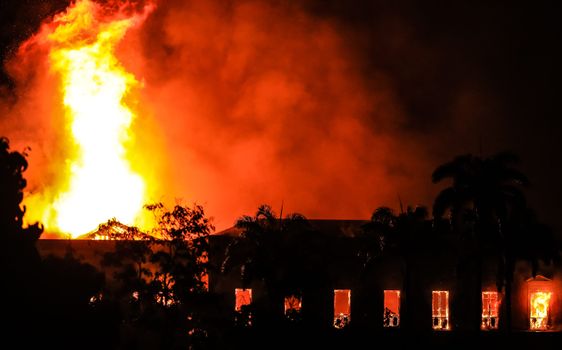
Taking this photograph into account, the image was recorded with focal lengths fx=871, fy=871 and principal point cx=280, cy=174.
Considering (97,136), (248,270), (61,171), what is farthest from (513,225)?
(61,171)

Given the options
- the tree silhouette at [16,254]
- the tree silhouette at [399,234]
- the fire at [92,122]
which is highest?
the fire at [92,122]

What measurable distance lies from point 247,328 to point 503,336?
42.7 feet

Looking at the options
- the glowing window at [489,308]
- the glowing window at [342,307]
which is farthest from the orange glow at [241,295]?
the glowing window at [489,308]

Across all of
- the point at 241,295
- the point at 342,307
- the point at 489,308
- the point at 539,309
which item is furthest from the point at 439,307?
the point at 241,295

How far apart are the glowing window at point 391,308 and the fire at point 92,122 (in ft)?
57.4

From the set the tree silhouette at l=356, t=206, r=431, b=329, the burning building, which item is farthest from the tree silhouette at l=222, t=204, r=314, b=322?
the burning building

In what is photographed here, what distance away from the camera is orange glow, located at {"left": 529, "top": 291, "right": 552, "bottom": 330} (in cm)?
4816

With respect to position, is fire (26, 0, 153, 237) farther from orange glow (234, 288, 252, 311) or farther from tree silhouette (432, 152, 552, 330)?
tree silhouette (432, 152, 552, 330)

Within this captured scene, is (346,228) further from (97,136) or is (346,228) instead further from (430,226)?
(97,136)

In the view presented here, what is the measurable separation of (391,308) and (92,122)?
22441 millimetres

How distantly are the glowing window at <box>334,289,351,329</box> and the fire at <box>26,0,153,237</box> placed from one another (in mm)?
14575

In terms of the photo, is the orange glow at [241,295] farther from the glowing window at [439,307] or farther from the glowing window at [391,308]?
the glowing window at [439,307]

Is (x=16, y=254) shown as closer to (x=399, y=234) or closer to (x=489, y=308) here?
(x=399, y=234)

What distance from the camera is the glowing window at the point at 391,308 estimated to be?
47.6 meters
